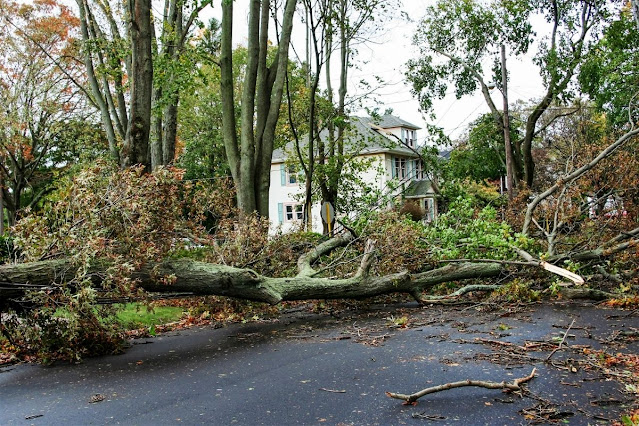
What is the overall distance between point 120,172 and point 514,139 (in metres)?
20.6

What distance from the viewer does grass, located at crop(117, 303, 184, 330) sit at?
7753 mm

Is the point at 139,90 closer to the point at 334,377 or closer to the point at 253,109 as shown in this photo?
the point at 253,109

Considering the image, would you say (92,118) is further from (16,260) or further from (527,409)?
(527,409)

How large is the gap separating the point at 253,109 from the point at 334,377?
8.20 m

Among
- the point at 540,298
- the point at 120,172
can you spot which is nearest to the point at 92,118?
the point at 120,172

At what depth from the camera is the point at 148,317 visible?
8.40m

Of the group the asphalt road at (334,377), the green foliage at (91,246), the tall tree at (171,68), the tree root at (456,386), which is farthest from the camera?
the tall tree at (171,68)

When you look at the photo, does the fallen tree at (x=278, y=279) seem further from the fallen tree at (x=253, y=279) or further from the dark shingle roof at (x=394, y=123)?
the dark shingle roof at (x=394, y=123)

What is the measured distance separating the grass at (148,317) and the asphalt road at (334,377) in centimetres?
94

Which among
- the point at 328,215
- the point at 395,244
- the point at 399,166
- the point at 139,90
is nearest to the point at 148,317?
the point at 139,90

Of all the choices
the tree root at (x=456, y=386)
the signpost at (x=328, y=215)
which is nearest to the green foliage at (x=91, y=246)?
the tree root at (x=456, y=386)

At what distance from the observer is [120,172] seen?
21.1 feet

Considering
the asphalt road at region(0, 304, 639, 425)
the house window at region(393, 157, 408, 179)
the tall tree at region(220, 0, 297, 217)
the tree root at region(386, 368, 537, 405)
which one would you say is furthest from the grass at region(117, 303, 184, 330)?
the house window at region(393, 157, 408, 179)

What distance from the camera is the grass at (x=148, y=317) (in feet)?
25.4
